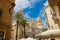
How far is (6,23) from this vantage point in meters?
15.3

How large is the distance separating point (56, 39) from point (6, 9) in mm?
7645

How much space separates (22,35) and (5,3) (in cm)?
3413

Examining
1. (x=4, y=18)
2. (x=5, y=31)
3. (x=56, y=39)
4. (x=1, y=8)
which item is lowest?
(x=56, y=39)

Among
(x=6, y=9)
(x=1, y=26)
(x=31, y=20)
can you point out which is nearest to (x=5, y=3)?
(x=6, y=9)

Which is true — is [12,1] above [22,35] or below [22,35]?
above

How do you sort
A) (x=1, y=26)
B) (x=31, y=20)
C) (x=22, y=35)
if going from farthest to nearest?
(x=31, y=20) → (x=22, y=35) → (x=1, y=26)

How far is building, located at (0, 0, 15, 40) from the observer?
14611mm

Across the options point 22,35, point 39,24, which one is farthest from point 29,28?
point 39,24

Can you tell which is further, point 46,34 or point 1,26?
point 46,34

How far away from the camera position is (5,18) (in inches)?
611

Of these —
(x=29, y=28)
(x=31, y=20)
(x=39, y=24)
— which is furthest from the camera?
(x=39, y=24)

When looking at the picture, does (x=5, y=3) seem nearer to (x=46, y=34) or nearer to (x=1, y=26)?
(x=1, y=26)

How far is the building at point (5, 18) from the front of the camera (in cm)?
1461

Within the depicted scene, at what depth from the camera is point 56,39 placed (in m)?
18.2
